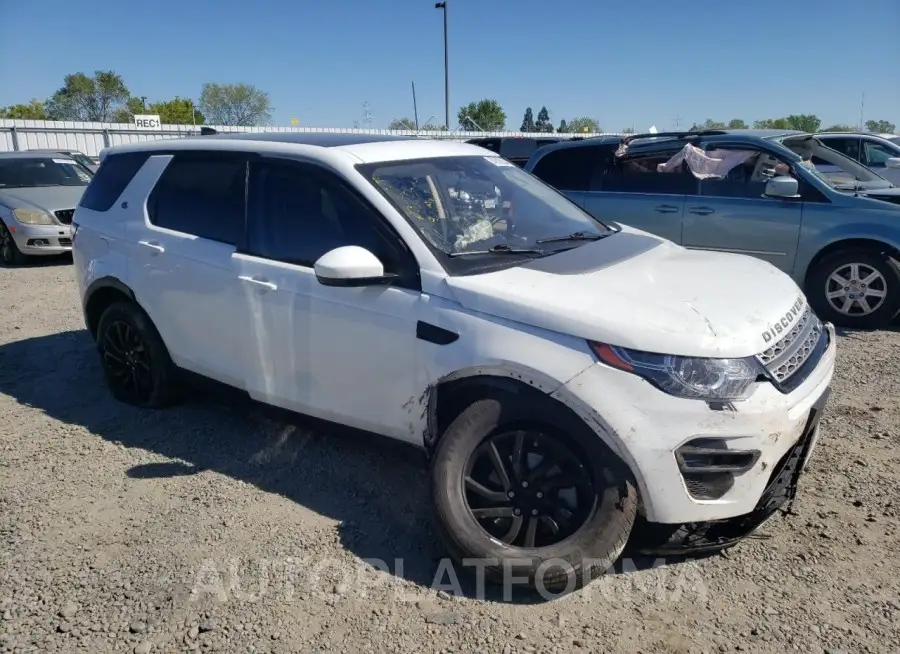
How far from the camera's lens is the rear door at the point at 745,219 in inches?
277

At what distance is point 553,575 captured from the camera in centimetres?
286

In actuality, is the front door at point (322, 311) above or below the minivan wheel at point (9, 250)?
above

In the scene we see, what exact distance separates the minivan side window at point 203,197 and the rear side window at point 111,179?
35 cm

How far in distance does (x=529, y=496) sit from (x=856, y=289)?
525 cm

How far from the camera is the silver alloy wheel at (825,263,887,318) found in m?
6.73

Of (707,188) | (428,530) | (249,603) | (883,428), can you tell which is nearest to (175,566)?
(249,603)

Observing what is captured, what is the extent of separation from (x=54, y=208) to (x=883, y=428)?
35.9 feet

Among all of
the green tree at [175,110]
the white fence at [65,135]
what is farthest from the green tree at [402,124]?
the green tree at [175,110]

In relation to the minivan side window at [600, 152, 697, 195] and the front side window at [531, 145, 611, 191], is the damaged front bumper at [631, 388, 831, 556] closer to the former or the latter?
the minivan side window at [600, 152, 697, 195]

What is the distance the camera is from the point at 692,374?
2727 mm

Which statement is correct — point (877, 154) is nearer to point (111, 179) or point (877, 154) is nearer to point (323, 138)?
point (323, 138)

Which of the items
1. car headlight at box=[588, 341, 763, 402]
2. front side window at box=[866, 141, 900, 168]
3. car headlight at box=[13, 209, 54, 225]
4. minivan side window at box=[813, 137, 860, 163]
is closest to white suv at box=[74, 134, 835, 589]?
car headlight at box=[588, 341, 763, 402]

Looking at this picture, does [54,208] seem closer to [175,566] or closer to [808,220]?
[175,566]

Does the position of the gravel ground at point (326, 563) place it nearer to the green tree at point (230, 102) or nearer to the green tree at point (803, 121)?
the green tree at point (803, 121)
